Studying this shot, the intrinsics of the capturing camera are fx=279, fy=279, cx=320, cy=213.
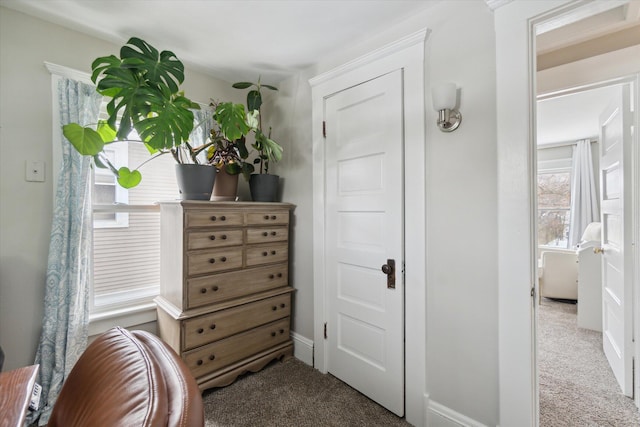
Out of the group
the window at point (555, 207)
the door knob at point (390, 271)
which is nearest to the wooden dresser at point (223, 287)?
the door knob at point (390, 271)

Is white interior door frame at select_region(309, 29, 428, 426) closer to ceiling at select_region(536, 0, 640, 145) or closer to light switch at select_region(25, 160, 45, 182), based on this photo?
ceiling at select_region(536, 0, 640, 145)

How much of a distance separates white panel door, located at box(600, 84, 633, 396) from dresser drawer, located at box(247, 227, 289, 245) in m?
2.35

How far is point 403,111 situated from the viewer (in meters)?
1.70

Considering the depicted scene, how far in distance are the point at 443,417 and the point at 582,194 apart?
534 cm

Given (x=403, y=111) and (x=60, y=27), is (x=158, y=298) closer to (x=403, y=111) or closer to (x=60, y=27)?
(x=60, y=27)

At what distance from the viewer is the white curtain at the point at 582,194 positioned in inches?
188

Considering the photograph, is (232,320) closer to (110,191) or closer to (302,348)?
(302,348)

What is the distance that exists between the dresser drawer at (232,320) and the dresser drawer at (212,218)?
2.01 feet

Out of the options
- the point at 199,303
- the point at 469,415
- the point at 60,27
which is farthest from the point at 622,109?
the point at 60,27

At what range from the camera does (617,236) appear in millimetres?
1965

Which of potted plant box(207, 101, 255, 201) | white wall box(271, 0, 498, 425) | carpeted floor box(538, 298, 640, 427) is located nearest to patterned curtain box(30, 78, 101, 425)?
potted plant box(207, 101, 255, 201)

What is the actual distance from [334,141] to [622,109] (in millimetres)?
1923

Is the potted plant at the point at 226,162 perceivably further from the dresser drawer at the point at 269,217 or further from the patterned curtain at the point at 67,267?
the patterned curtain at the point at 67,267

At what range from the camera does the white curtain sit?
4.78 m
